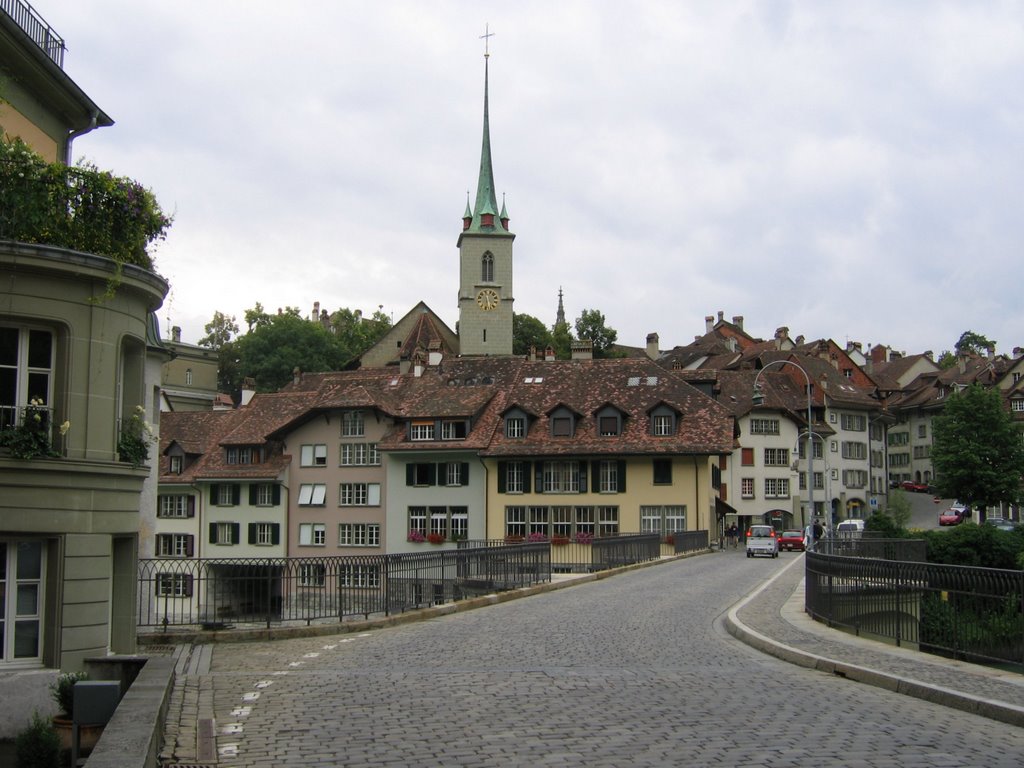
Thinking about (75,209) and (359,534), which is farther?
(359,534)

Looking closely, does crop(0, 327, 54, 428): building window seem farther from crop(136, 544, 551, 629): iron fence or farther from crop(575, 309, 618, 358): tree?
crop(575, 309, 618, 358): tree

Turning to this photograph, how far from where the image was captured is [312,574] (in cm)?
1947

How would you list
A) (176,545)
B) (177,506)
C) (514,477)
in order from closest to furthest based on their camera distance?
(514,477)
(176,545)
(177,506)

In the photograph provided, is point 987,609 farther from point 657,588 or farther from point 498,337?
point 498,337

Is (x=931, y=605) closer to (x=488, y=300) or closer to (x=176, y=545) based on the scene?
(x=176, y=545)

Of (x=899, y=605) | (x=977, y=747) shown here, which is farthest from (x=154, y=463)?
Answer: (x=977, y=747)

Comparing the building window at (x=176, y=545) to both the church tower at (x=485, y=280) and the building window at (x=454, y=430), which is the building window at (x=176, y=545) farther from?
the church tower at (x=485, y=280)

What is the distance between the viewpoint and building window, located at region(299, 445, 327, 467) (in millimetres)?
63188

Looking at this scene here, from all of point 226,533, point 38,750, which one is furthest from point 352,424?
point 38,750

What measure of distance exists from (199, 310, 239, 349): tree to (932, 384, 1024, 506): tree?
6728 centimetres

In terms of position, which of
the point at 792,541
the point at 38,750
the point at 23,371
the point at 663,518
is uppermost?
the point at 23,371

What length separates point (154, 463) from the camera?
33.1 metres

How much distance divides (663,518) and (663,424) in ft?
15.2

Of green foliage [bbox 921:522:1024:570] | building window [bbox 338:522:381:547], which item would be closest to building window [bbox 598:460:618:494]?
building window [bbox 338:522:381:547]
